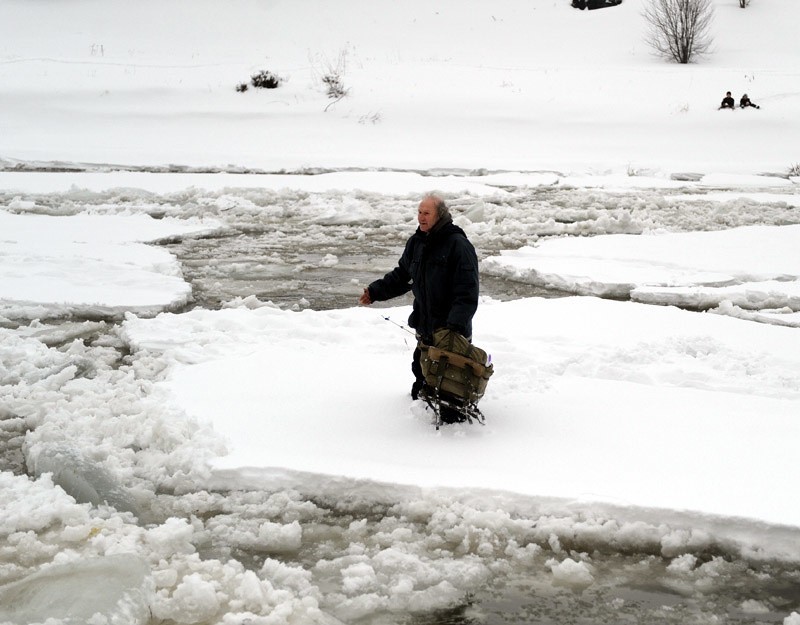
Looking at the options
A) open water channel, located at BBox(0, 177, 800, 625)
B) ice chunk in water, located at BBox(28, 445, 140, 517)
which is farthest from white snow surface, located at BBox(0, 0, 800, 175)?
open water channel, located at BBox(0, 177, 800, 625)

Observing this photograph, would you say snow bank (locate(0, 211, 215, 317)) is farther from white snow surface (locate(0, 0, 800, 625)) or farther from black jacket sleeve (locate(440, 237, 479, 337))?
black jacket sleeve (locate(440, 237, 479, 337))

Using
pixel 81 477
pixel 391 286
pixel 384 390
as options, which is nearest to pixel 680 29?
pixel 384 390

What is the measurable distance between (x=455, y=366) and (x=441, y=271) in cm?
56

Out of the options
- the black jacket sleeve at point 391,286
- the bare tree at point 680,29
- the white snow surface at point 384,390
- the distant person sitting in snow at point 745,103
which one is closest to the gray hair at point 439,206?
the black jacket sleeve at point 391,286

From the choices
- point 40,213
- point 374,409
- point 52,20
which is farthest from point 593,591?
point 52,20

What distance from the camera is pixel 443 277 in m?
4.94

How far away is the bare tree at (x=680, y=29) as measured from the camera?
27984 mm

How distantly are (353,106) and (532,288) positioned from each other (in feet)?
52.6

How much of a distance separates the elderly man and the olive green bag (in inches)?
3.7

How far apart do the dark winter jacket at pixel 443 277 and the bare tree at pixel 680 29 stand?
85.6 ft

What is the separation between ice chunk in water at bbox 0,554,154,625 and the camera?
3367mm

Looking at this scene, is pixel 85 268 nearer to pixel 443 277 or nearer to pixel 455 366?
pixel 443 277

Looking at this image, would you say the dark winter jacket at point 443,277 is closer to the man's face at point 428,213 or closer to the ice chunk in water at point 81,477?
the man's face at point 428,213

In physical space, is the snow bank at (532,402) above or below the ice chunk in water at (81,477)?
above
